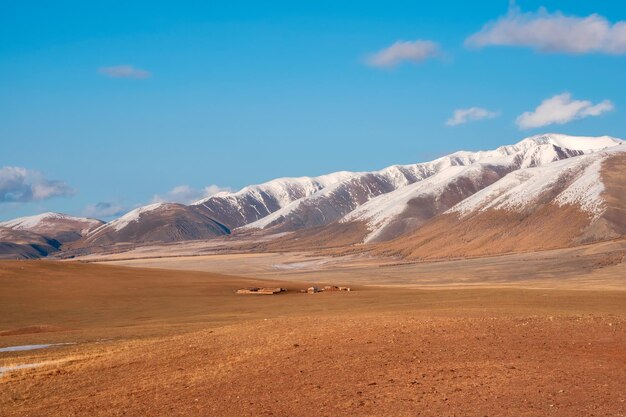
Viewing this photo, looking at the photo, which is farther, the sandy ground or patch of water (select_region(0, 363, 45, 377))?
the sandy ground

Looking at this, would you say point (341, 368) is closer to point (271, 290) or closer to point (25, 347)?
point (25, 347)

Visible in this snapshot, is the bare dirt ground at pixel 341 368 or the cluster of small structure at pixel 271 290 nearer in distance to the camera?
the bare dirt ground at pixel 341 368

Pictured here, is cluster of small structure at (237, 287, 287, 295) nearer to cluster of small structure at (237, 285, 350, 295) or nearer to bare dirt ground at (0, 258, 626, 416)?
cluster of small structure at (237, 285, 350, 295)

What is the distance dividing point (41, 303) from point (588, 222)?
147 meters

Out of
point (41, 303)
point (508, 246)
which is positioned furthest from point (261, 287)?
point (508, 246)

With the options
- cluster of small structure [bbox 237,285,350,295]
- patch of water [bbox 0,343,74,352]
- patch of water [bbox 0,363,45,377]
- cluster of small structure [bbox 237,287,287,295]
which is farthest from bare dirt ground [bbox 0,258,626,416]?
cluster of small structure [bbox 237,285,350,295]

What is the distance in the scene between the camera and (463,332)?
28.9 m

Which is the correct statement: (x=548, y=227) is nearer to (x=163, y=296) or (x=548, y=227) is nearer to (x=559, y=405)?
(x=163, y=296)

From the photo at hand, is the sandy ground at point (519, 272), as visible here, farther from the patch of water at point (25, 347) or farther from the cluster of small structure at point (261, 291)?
the patch of water at point (25, 347)

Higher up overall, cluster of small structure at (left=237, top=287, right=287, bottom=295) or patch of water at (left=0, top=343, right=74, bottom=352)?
cluster of small structure at (left=237, top=287, right=287, bottom=295)

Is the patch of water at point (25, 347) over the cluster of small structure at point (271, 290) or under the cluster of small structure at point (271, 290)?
under

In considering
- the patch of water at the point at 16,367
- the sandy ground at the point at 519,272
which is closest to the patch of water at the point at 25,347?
the patch of water at the point at 16,367

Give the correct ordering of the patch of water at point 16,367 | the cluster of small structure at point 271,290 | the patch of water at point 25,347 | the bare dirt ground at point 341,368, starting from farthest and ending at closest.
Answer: the cluster of small structure at point 271,290
the patch of water at point 25,347
the patch of water at point 16,367
the bare dirt ground at point 341,368

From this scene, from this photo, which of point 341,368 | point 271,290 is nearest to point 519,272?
point 271,290
